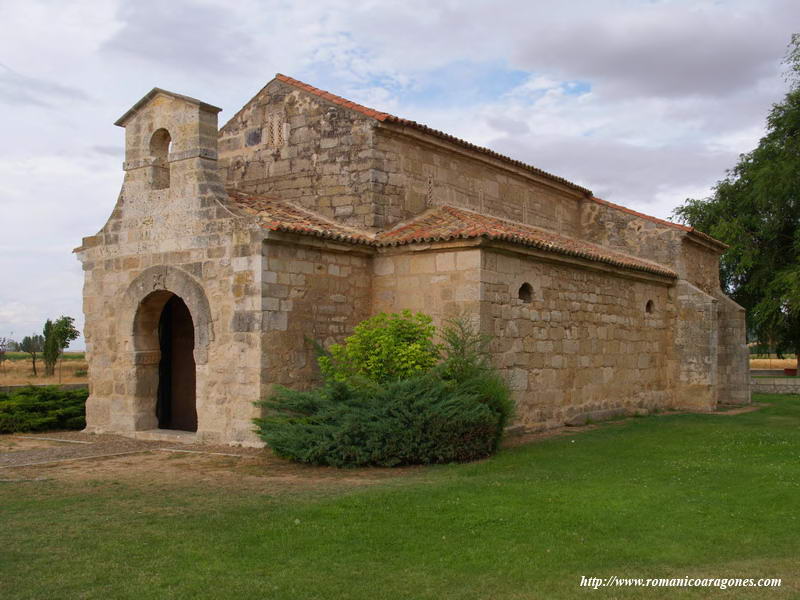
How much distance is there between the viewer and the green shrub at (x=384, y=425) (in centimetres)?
1018

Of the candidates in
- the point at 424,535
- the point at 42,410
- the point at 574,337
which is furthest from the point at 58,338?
the point at 424,535

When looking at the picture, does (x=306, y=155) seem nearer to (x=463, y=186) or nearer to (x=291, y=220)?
(x=291, y=220)

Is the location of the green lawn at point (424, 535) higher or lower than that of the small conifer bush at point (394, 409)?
lower

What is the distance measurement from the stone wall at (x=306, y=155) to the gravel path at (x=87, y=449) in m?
4.74

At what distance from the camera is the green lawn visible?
214 inches

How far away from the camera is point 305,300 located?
1248 cm

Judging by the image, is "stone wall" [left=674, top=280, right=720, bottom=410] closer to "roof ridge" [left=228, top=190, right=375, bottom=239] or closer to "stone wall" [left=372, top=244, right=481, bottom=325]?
"stone wall" [left=372, top=244, right=481, bottom=325]

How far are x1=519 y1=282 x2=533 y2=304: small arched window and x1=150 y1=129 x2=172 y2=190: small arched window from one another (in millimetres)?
6282

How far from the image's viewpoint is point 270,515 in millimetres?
7324

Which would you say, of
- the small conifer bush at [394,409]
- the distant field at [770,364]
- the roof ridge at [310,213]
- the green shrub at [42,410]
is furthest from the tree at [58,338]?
the distant field at [770,364]

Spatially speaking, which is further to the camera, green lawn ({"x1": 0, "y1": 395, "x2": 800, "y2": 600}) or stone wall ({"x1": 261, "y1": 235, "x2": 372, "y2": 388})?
stone wall ({"x1": 261, "y1": 235, "x2": 372, "y2": 388})

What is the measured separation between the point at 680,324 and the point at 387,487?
1229 cm

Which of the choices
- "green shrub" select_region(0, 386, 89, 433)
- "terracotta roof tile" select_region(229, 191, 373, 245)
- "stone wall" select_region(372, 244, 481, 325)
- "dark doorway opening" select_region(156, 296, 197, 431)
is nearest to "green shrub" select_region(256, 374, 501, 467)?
"stone wall" select_region(372, 244, 481, 325)

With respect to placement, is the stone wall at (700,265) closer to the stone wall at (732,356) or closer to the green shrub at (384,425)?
the stone wall at (732,356)
